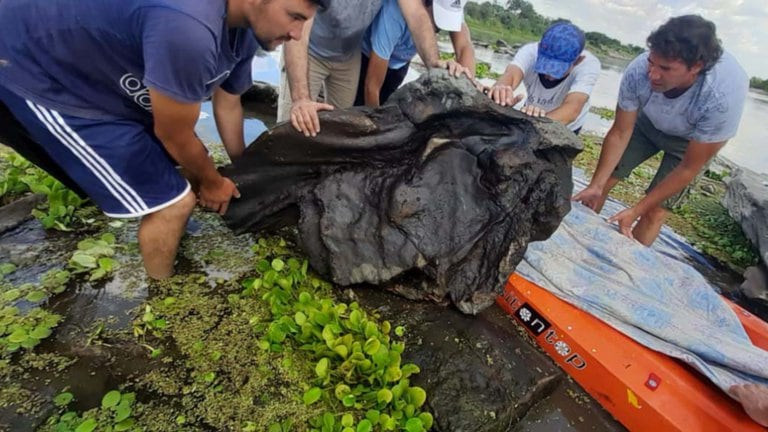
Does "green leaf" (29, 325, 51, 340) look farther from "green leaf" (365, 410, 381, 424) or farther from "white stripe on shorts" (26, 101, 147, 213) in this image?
"green leaf" (365, 410, 381, 424)

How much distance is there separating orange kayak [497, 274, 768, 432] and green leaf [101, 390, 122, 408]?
6.67 ft

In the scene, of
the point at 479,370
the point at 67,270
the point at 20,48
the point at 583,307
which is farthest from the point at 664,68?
the point at 67,270

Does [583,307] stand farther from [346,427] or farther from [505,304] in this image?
[346,427]

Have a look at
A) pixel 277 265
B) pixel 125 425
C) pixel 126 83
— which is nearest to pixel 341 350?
pixel 277 265

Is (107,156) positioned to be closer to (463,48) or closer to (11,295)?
(11,295)

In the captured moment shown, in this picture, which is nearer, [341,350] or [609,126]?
[341,350]

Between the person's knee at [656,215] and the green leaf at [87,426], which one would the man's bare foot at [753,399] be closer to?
the person's knee at [656,215]

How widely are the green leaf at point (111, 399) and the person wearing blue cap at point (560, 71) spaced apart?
2919 millimetres

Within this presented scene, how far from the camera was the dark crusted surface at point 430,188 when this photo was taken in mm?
2414

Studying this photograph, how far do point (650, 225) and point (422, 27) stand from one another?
2.72 meters

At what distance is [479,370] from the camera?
212 centimetres

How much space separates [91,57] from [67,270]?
1.17m

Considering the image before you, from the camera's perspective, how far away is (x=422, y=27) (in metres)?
2.92

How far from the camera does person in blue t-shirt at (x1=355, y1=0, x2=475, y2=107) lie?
9.77 ft
